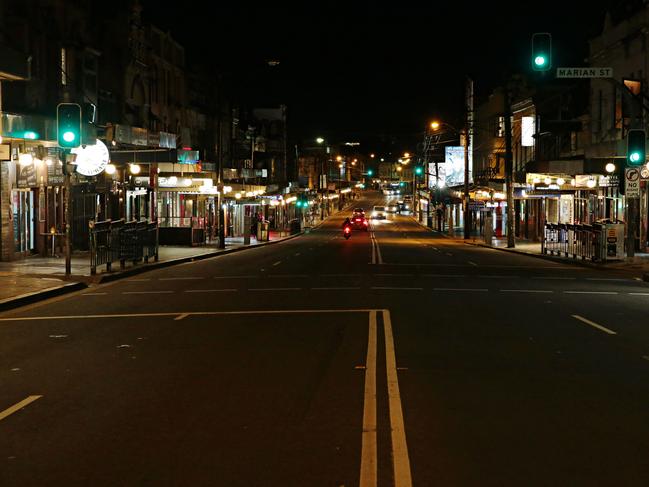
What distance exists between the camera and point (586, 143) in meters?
48.7

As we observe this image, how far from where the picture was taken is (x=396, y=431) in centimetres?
774

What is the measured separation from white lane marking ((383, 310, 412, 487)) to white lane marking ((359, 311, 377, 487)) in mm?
156

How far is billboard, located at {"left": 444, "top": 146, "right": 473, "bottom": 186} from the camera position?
92.3m

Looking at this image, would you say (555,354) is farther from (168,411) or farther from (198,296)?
(198,296)

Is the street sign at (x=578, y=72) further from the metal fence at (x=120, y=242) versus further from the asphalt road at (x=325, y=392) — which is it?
the metal fence at (x=120, y=242)

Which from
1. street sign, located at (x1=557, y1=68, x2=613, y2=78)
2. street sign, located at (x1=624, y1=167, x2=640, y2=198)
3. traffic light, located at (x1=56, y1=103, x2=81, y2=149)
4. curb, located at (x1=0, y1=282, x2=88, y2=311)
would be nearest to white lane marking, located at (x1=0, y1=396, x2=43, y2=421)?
curb, located at (x1=0, y1=282, x2=88, y2=311)

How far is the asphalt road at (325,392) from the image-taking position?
678 centimetres

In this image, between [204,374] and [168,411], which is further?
[204,374]

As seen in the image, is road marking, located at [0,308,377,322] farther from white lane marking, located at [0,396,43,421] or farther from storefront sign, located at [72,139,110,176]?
storefront sign, located at [72,139,110,176]

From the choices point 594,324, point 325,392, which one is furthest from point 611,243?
point 325,392

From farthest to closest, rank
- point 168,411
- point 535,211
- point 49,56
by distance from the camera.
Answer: point 535,211 < point 49,56 < point 168,411

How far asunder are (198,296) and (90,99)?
2036cm

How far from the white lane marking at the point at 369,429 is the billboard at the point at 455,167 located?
268 ft

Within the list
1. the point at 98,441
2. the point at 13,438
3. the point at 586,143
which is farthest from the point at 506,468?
the point at 586,143
